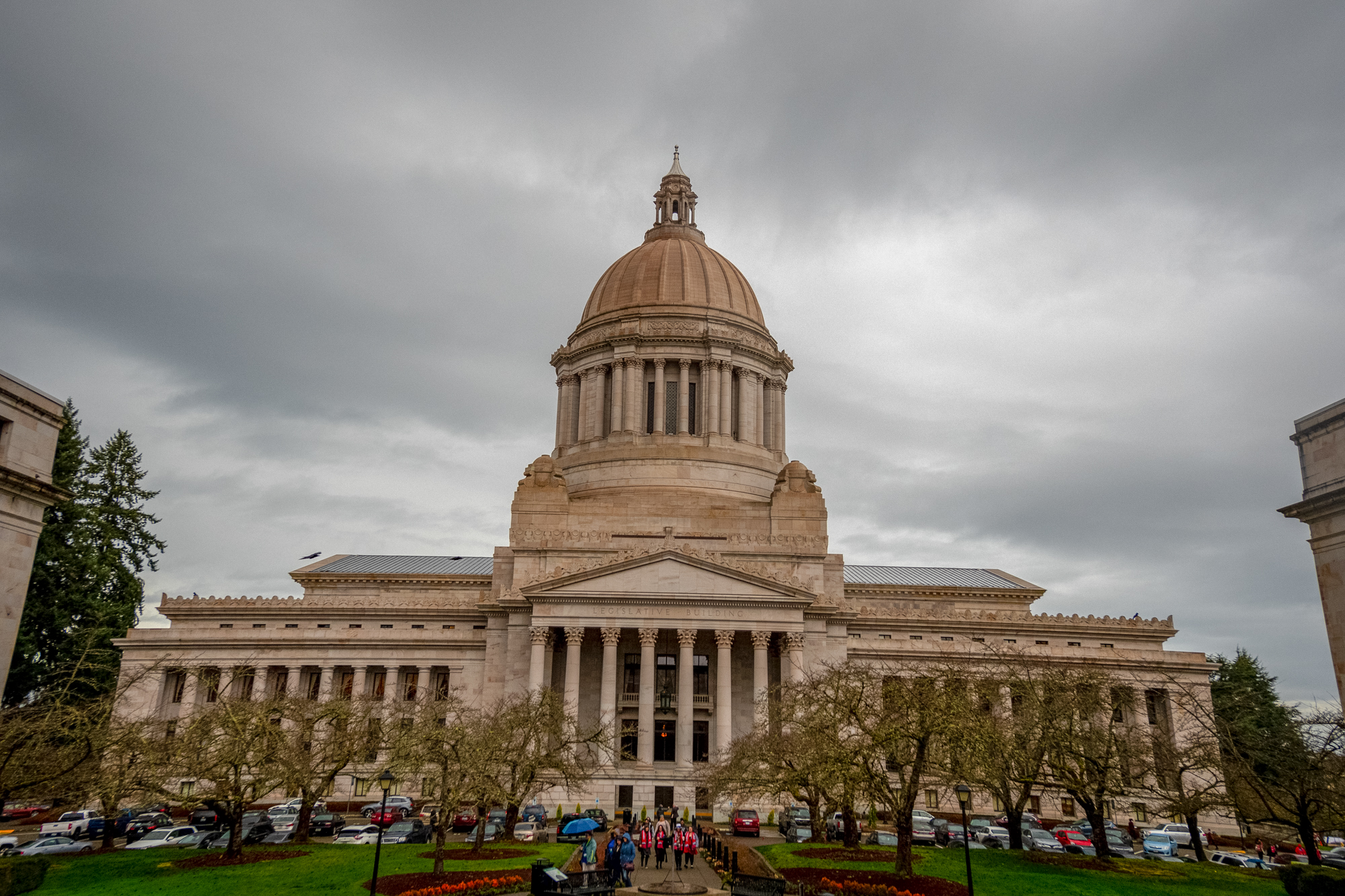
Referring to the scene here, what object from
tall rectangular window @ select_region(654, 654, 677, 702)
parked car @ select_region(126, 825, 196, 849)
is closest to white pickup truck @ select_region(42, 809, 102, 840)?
parked car @ select_region(126, 825, 196, 849)

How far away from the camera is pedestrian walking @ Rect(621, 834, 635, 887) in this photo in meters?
30.3

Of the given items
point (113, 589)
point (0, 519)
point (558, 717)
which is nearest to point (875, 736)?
point (558, 717)

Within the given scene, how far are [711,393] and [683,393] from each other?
244cm

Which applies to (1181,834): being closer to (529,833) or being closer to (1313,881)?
(1313,881)

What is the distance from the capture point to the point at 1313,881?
83.6 feet

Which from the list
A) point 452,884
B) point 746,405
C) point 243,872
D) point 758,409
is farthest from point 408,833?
point 758,409

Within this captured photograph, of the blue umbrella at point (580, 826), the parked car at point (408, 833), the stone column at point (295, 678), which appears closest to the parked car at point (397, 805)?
the parked car at point (408, 833)

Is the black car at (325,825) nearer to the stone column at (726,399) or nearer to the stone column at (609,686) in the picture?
the stone column at (609,686)

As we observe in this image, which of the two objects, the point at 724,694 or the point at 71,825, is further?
the point at 724,694

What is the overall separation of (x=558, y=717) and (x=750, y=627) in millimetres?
17357

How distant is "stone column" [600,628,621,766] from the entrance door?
2.76m

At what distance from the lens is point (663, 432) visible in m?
79.6

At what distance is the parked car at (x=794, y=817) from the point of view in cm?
4519

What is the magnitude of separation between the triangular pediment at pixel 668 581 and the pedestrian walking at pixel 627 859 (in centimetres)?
2829
